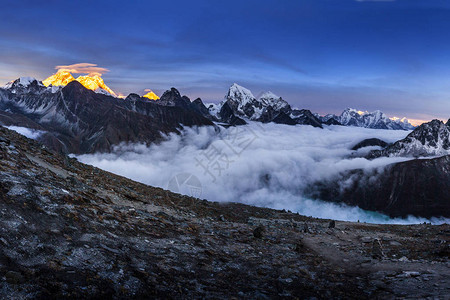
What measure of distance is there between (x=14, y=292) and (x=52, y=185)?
33.2 ft

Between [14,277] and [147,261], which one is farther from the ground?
[14,277]

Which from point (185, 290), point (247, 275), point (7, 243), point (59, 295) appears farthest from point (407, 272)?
point (7, 243)

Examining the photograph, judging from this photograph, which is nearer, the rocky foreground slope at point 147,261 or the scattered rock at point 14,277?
the scattered rock at point 14,277

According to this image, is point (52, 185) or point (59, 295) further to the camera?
point (52, 185)

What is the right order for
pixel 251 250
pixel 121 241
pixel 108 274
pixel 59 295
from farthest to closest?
pixel 251 250 → pixel 121 241 → pixel 108 274 → pixel 59 295

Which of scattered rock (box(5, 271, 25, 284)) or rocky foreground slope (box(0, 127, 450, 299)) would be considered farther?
rocky foreground slope (box(0, 127, 450, 299))

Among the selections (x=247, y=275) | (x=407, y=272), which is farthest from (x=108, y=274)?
(x=407, y=272)

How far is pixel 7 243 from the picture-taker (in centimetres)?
906

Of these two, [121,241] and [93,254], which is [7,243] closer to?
[93,254]

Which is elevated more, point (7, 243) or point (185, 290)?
point (7, 243)

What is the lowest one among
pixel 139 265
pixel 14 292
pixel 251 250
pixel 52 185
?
pixel 251 250

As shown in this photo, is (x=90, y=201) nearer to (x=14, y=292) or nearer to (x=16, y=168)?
(x=16, y=168)

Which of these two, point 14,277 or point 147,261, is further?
point 147,261

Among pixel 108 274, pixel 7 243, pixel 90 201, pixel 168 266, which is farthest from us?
pixel 90 201
